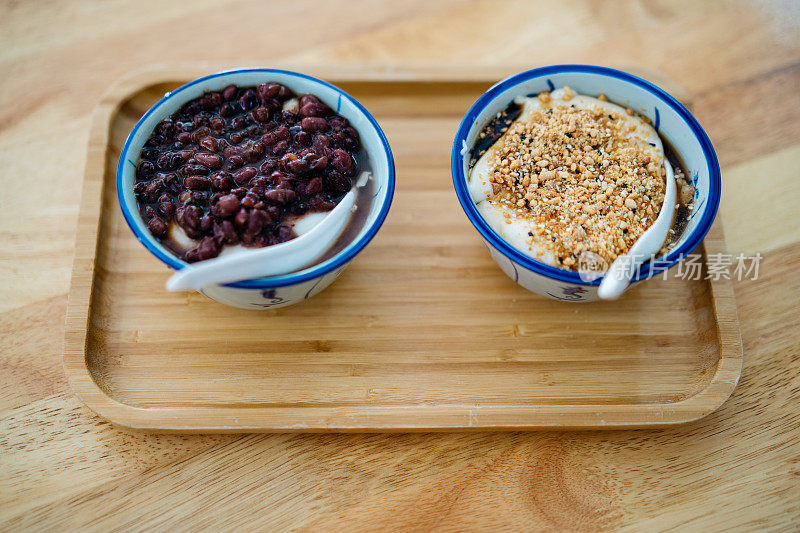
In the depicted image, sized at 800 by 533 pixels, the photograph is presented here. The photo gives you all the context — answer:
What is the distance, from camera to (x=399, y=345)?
6.83 feet

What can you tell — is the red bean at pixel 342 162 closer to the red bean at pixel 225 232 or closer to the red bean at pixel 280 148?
the red bean at pixel 280 148

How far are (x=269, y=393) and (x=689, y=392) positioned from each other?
135 centimetres

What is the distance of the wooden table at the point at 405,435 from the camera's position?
6.30 ft

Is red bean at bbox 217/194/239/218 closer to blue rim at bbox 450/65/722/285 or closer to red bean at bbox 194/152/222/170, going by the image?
red bean at bbox 194/152/222/170

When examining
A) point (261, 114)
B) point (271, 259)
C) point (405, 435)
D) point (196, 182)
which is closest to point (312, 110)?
point (261, 114)

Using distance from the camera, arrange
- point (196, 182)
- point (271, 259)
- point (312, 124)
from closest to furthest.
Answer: point (271, 259)
point (196, 182)
point (312, 124)

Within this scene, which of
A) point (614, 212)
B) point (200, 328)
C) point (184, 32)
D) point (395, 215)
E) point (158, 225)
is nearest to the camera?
point (158, 225)

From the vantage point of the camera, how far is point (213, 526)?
6.18ft

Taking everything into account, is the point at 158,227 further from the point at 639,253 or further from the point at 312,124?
the point at 639,253

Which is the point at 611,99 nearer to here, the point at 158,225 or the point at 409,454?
the point at 409,454

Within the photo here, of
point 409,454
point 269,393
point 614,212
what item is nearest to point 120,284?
point 269,393

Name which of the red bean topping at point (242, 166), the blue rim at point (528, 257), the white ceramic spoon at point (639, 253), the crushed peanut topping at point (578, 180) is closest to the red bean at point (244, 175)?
the red bean topping at point (242, 166)

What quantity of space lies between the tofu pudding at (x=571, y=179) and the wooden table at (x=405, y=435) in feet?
1.81

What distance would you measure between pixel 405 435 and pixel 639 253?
912 mm
